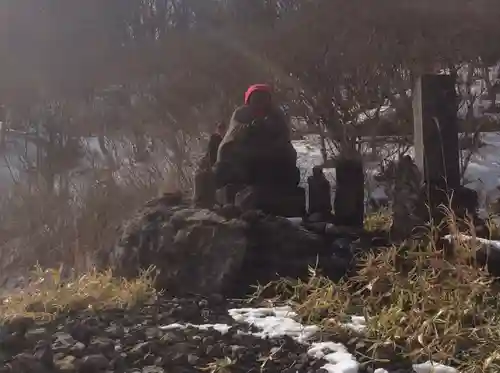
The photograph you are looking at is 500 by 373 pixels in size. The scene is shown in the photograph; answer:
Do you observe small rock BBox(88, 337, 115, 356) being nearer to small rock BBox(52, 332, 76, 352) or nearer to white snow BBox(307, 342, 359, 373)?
small rock BBox(52, 332, 76, 352)

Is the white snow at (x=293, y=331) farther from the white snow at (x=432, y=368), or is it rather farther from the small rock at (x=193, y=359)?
the small rock at (x=193, y=359)

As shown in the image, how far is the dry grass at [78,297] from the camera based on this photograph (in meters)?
4.64

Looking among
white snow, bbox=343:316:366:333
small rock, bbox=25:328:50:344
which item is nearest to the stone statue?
white snow, bbox=343:316:366:333

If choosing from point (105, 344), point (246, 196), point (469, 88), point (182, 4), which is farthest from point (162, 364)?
point (182, 4)

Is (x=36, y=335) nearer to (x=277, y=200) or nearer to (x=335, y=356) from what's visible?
(x=335, y=356)

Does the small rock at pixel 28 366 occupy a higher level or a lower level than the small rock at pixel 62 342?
higher

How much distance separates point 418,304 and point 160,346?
138 cm

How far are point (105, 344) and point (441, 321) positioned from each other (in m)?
1.73

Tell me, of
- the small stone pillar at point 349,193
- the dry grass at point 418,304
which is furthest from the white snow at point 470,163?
the dry grass at point 418,304

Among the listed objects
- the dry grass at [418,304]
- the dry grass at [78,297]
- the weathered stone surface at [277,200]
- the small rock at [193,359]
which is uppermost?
the weathered stone surface at [277,200]

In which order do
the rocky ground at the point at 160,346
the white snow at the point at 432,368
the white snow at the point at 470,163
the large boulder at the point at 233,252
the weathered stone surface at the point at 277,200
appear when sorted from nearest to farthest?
the white snow at the point at 432,368 < the rocky ground at the point at 160,346 < the large boulder at the point at 233,252 < the weathered stone surface at the point at 277,200 < the white snow at the point at 470,163

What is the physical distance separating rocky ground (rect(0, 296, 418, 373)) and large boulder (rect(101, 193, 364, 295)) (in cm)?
50

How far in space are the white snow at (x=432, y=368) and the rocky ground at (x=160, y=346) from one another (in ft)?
0.17

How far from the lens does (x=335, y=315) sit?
3.86 meters
